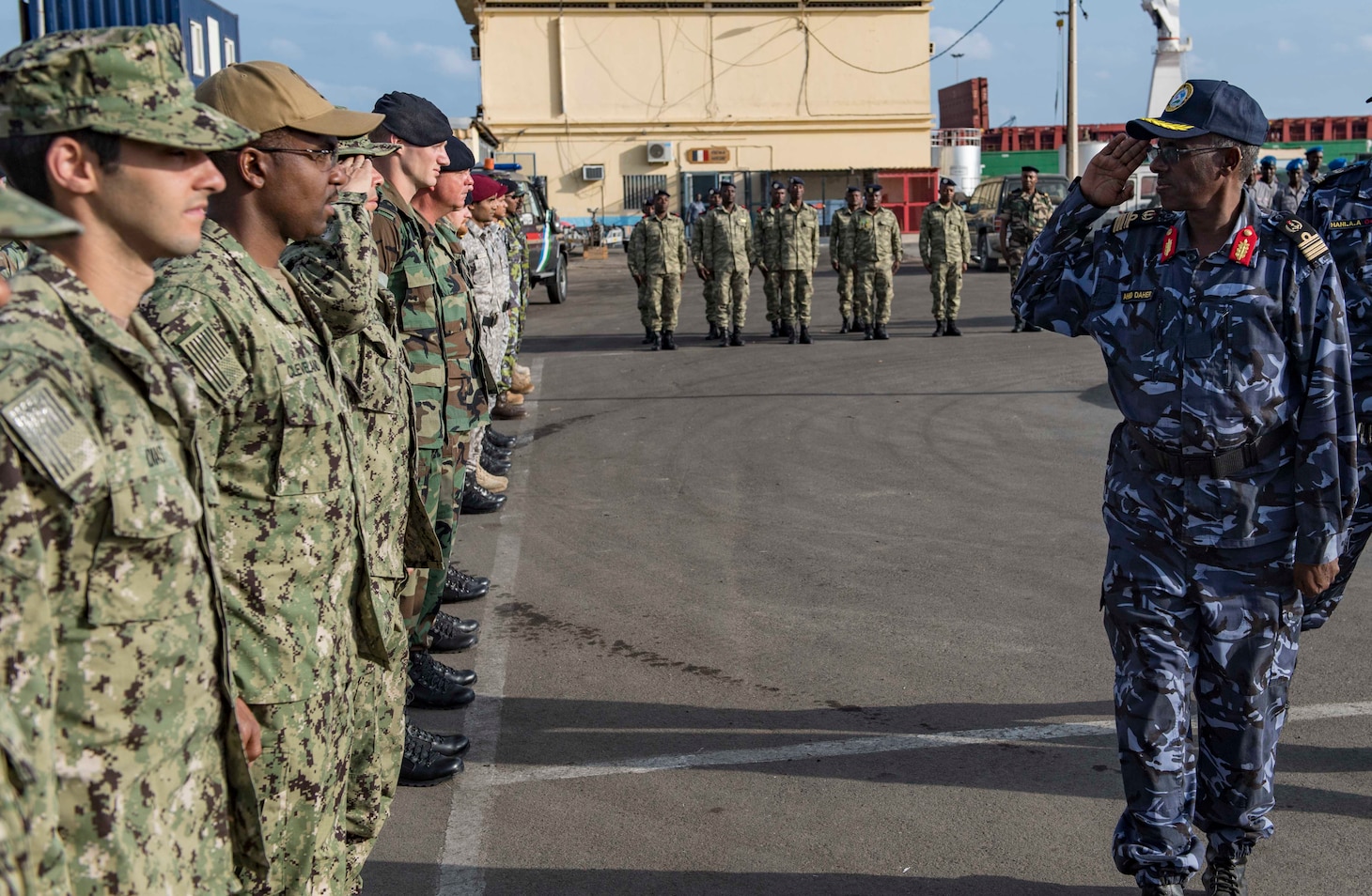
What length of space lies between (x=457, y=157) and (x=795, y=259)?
39.3 ft

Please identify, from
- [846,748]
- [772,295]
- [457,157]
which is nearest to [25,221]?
[846,748]

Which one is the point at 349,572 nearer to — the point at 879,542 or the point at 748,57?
the point at 879,542

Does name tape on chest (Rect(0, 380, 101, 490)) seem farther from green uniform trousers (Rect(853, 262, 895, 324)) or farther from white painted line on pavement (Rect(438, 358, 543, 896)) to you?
green uniform trousers (Rect(853, 262, 895, 324))

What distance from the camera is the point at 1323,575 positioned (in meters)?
3.45

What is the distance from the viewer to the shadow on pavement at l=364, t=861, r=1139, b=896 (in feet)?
12.0

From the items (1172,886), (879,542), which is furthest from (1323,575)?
(879,542)

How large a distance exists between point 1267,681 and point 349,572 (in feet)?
7.90

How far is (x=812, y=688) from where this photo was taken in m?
5.21

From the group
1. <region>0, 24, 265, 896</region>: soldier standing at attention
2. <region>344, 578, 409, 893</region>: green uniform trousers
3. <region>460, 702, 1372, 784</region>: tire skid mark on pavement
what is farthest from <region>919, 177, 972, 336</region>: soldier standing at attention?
<region>0, 24, 265, 896</region>: soldier standing at attention

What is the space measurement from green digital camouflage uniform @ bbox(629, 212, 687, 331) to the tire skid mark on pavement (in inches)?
476

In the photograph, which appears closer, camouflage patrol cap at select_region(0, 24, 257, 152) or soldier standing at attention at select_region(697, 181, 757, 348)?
camouflage patrol cap at select_region(0, 24, 257, 152)

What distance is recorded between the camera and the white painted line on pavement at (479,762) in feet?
12.5

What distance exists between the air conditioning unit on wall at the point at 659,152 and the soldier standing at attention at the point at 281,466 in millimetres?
38882

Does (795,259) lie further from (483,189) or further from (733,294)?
(483,189)
